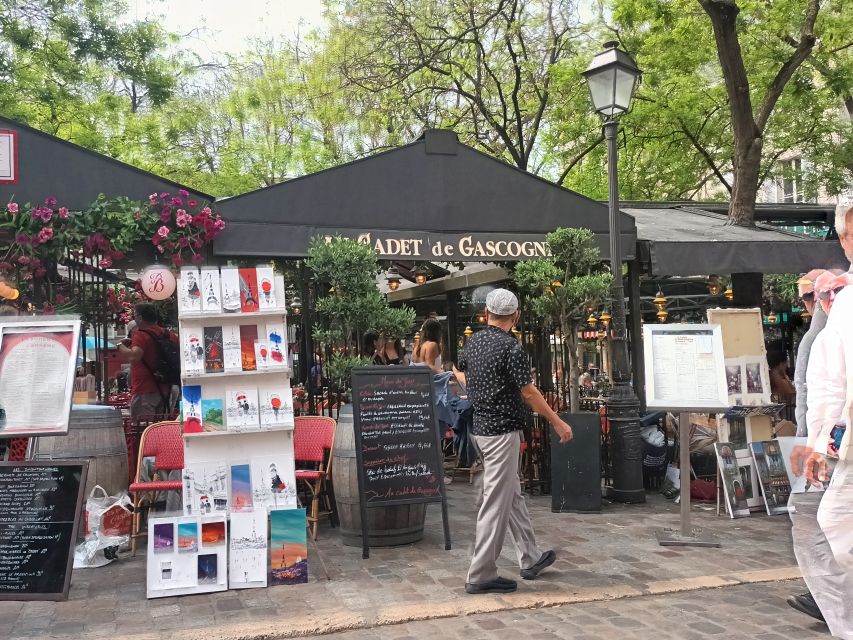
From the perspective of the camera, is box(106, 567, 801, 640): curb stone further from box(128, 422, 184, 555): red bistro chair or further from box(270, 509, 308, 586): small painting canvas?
box(128, 422, 184, 555): red bistro chair

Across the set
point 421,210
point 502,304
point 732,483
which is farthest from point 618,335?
point 502,304

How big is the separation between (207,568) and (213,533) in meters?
0.23

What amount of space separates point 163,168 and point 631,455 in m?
18.0

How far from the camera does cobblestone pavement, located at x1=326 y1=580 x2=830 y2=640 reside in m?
4.39

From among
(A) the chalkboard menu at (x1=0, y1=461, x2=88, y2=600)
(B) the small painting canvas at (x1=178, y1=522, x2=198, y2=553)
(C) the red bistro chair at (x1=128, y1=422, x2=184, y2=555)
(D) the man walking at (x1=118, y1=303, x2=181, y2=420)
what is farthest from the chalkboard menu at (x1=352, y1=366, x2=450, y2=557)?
(D) the man walking at (x1=118, y1=303, x2=181, y2=420)

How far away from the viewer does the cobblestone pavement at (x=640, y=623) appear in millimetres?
4387

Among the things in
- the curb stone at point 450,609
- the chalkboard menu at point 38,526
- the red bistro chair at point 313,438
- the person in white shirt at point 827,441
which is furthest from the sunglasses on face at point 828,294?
the chalkboard menu at point 38,526

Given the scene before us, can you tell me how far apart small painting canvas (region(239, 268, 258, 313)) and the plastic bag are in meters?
1.78

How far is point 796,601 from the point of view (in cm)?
462

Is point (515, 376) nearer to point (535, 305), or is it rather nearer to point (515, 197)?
point (535, 305)

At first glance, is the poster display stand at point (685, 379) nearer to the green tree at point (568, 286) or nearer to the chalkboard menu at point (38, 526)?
the green tree at point (568, 286)

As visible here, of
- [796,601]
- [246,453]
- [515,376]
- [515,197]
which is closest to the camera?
[796,601]

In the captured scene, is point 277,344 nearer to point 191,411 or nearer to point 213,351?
point 213,351

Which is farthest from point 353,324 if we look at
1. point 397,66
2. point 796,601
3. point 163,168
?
point 163,168
